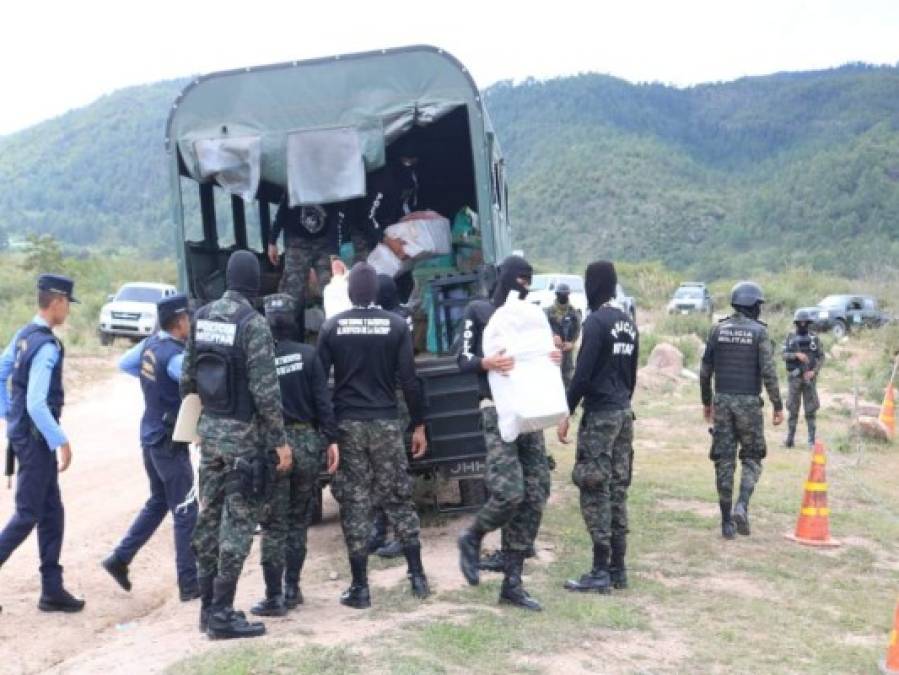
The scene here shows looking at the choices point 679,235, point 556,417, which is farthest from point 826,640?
point 679,235

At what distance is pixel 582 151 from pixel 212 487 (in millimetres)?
80957

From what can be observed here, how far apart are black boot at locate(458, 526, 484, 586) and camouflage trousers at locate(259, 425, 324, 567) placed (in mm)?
895

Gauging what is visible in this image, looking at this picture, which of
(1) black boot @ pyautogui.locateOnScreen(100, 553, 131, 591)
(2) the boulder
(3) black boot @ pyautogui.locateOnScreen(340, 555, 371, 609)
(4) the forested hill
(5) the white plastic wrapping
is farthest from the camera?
(4) the forested hill

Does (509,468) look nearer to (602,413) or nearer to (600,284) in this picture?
(602,413)

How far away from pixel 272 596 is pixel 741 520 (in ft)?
12.9

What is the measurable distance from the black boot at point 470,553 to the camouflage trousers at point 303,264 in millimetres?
3044

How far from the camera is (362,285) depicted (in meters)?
5.36

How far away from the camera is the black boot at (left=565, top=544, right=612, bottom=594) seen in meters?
5.77

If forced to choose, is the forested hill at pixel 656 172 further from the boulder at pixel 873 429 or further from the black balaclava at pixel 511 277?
the black balaclava at pixel 511 277

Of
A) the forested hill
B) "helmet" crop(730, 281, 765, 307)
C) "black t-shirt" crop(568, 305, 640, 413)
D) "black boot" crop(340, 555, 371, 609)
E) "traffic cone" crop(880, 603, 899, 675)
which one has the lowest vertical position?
"traffic cone" crop(880, 603, 899, 675)

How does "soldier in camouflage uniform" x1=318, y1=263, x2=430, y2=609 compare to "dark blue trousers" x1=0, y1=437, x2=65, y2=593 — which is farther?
"dark blue trousers" x1=0, y1=437, x2=65, y2=593

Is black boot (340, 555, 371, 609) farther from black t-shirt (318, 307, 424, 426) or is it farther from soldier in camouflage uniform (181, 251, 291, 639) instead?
black t-shirt (318, 307, 424, 426)

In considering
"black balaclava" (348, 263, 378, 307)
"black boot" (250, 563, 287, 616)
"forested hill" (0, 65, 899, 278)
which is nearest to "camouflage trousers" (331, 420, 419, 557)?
"black boot" (250, 563, 287, 616)

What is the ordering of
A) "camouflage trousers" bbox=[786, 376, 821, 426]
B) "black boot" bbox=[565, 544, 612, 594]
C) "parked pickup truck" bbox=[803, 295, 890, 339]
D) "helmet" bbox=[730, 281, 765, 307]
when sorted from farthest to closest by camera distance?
"parked pickup truck" bbox=[803, 295, 890, 339]
"camouflage trousers" bbox=[786, 376, 821, 426]
"helmet" bbox=[730, 281, 765, 307]
"black boot" bbox=[565, 544, 612, 594]
